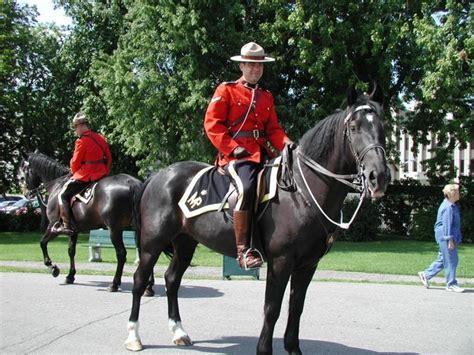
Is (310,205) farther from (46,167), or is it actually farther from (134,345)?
(46,167)

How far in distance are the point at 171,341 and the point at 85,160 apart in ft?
16.6

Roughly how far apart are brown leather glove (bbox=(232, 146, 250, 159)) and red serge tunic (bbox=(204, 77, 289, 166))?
38 millimetres

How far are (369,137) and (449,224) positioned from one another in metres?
6.48

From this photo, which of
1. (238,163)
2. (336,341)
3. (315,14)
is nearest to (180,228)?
(238,163)

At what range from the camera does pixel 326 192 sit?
5.11 metres

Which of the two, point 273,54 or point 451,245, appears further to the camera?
point 273,54

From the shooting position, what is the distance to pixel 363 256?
1605 cm

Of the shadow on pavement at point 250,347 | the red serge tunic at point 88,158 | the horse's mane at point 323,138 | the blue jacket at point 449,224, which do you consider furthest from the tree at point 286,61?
the horse's mane at point 323,138

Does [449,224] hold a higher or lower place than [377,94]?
lower

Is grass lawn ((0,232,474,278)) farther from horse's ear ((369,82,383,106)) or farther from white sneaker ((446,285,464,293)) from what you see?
horse's ear ((369,82,383,106))

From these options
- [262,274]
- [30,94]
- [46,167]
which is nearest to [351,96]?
[262,274]

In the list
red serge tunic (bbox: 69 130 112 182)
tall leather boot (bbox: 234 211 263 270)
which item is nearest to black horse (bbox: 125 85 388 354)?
tall leather boot (bbox: 234 211 263 270)

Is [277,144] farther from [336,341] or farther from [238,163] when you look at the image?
[336,341]

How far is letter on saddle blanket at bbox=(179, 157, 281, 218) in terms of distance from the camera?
532 cm
